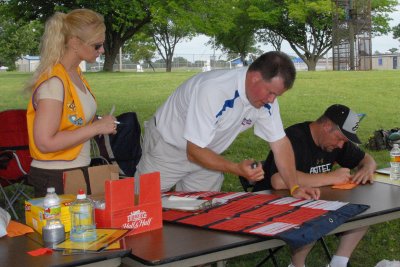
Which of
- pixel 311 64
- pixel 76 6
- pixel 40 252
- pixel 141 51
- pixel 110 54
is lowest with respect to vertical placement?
pixel 40 252

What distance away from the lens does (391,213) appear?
2.56 meters

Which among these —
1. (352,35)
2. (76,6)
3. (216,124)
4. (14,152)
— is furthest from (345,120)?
(352,35)

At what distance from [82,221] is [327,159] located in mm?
1914

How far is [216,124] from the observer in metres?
2.78

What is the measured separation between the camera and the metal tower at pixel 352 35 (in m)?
22.0

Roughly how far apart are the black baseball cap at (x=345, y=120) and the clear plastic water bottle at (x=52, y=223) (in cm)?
180

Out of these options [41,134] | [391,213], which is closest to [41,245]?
[41,134]

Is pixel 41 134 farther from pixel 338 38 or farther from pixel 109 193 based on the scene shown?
pixel 338 38

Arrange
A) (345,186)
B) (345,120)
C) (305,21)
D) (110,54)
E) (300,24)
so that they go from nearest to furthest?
(345,186) → (345,120) → (110,54) → (305,21) → (300,24)

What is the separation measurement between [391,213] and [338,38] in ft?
80.2

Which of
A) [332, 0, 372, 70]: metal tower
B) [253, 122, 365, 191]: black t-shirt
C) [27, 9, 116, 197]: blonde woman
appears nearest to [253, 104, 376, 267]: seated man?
[253, 122, 365, 191]: black t-shirt

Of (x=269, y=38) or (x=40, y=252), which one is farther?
(x=269, y=38)

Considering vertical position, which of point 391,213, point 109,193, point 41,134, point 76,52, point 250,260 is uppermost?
point 76,52

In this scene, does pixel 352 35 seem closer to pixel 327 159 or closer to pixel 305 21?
pixel 305 21
